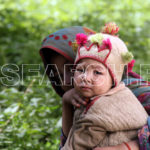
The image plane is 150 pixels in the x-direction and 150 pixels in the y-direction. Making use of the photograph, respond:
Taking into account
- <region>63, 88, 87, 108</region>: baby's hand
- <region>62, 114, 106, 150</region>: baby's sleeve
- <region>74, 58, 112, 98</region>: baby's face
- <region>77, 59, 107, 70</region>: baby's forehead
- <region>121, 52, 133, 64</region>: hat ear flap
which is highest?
<region>121, 52, 133, 64</region>: hat ear flap

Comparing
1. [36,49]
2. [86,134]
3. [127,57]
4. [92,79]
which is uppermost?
[127,57]

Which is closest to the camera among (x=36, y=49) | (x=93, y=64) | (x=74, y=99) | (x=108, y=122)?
(x=108, y=122)

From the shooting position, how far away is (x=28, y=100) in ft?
11.3

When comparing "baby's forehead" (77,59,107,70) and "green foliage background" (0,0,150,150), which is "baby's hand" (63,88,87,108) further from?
"green foliage background" (0,0,150,150)

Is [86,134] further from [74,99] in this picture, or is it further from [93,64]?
[93,64]

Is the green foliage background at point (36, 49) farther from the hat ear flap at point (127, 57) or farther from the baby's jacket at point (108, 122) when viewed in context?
the baby's jacket at point (108, 122)

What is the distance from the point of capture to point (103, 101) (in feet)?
5.48

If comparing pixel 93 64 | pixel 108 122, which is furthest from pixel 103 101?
pixel 93 64

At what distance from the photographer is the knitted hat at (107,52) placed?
1.71 meters

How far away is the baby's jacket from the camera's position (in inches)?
63.7

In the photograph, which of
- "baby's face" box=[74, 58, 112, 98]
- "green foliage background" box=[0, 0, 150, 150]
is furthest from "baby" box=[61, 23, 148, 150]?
"green foliage background" box=[0, 0, 150, 150]

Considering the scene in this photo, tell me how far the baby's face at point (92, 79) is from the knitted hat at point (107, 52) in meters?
0.03

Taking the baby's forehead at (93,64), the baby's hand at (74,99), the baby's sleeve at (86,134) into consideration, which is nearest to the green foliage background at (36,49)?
the baby's forehead at (93,64)

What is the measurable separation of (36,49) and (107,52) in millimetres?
3447
